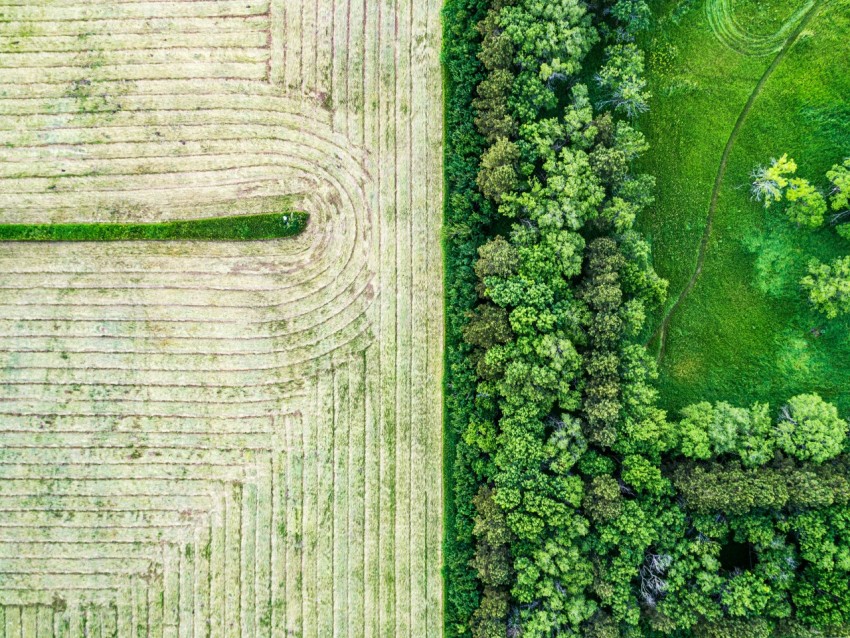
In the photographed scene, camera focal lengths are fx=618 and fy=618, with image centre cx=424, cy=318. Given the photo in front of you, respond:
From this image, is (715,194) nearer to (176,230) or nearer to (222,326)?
(222,326)

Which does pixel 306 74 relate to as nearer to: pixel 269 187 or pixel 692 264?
pixel 269 187

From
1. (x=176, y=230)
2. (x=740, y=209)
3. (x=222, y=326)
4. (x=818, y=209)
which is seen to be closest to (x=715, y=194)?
(x=740, y=209)

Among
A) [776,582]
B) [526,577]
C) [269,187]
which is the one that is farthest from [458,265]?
[776,582]

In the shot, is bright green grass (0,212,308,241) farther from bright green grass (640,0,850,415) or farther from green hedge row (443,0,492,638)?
Answer: bright green grass (640,0,850,415)

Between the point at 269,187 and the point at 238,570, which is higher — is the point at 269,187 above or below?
above

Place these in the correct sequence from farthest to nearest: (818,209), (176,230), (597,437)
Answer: (176,230)
(818,209)
(597,437)

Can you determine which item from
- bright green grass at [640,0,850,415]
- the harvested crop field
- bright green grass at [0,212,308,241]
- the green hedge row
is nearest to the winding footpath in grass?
bright green grass at [640,0,850,415]

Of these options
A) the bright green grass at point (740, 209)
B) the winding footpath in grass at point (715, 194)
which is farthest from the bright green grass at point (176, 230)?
the winding footpath in grass at point (715, 194)
